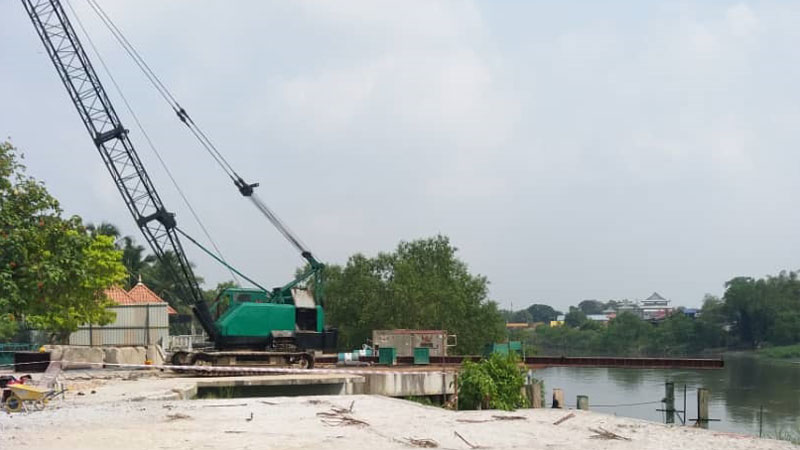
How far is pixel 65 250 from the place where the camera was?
2434 cm

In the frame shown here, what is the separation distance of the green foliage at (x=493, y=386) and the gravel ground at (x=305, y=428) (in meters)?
5.07

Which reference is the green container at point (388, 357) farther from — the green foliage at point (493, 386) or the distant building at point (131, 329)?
the distant building at point (131, 329)

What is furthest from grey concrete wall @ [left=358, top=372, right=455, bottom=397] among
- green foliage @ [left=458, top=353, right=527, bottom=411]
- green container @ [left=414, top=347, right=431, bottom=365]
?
green container @ [left=414, top=347, right=431, bottom=365]

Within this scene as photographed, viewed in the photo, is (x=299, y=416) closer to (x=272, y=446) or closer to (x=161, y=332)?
(x=272, y=446)

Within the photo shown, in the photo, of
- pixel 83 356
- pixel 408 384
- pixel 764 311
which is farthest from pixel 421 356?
pixel 764 311

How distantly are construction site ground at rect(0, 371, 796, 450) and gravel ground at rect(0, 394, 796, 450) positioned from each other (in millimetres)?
18

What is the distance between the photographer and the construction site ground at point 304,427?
1304 cm

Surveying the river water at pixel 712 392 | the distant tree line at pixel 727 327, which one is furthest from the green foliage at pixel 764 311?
the river water at pixel 712 392

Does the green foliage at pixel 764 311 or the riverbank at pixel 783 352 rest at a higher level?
the green foliage at pixel 764 311

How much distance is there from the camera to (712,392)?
5362 centimetres

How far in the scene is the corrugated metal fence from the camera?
131 feet

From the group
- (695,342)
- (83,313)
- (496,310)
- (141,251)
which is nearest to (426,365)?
(83,313)

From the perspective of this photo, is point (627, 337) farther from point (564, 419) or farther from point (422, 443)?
point (422, 443)

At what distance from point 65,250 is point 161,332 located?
53.2 feet
